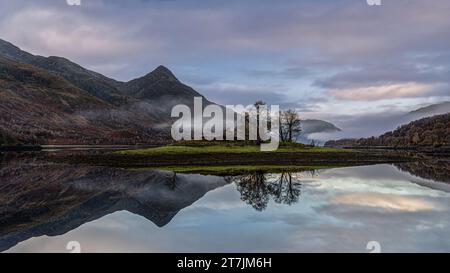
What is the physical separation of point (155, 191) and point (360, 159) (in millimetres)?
77705

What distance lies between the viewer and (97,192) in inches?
1620

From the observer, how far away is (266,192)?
40.4 m

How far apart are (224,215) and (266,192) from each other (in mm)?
11868

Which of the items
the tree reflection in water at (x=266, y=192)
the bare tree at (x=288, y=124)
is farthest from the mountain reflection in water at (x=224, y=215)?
the bare tree at (x=288, y=124)

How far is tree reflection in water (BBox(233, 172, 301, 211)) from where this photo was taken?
1379 inches

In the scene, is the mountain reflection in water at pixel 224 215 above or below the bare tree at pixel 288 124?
below

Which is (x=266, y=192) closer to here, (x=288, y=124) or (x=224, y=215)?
(x=224, y=215)

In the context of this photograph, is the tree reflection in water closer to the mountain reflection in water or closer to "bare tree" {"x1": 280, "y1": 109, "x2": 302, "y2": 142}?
the mountain reflection in water

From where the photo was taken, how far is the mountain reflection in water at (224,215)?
71.1ft

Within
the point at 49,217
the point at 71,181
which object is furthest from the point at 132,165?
the point at 49,217

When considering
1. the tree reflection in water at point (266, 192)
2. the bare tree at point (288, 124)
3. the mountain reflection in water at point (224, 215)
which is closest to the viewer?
the mountain reflection in water at point (224, 215)

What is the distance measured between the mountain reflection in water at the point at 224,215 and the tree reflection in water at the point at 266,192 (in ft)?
0.35

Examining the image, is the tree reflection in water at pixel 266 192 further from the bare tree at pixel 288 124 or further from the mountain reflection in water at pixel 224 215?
the bare tree at pixel 288 124
